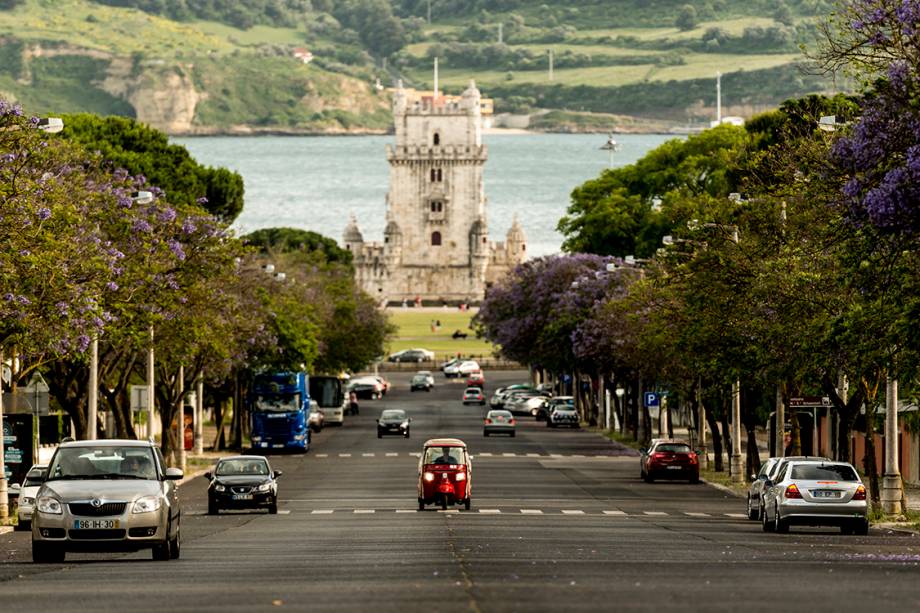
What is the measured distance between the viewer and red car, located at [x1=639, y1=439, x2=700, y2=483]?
2421 inches

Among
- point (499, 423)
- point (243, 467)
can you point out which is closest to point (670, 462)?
point (243, 467)

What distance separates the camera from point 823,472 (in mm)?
38625

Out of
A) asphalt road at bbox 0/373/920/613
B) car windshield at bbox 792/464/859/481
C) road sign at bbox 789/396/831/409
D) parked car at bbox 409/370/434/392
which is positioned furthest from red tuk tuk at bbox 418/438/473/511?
parked car at bbox 409/370/434/392

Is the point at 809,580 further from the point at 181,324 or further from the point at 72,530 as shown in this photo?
the point at 181,324

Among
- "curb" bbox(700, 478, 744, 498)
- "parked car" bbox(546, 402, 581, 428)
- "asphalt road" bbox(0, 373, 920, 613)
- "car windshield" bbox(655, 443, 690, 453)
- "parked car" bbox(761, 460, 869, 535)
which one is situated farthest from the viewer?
"parked car" bbox(546, 402, 581, 428)

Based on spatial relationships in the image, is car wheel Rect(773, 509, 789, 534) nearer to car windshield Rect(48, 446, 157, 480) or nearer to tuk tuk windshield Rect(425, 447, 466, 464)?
tuk tuk windshield Rect(425, 447, 466, 464)

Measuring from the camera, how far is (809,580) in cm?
2438

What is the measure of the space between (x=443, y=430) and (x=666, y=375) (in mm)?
31714

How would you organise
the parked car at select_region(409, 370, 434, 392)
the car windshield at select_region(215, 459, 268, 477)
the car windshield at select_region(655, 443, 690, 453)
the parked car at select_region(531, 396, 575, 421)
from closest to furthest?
the car windshield at select_region(215, 459, 268, 477) < the car windshield at select_region(655, 443, 690, 453) < the parked car at select_region(531, 396, 575, 421) < the parked car at select_region(409, 370, 434, 392)

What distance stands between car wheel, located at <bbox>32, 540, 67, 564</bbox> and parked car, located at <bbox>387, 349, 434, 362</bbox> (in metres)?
142

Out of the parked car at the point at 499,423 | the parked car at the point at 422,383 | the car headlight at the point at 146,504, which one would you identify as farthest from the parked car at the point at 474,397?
the car headlight at the point at 146,504

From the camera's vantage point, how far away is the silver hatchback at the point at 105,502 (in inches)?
1114

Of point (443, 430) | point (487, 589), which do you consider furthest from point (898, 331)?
point (443, 430)

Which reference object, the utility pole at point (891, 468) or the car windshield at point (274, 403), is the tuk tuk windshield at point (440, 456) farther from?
the car windshield at point (274, 403)
